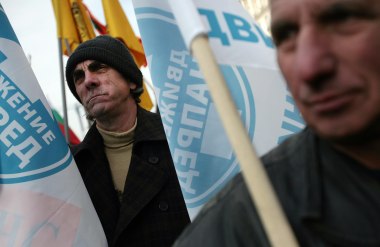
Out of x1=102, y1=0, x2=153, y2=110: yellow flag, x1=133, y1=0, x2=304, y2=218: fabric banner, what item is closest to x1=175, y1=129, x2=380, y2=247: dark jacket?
x1=133, y1=0, x2=304, y2=218: fabric banner

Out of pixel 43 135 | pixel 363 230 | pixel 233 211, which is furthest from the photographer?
pixel 43 135

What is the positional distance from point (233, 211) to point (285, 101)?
1.42 meters

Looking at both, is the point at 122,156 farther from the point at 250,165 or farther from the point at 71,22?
the point at 71,22

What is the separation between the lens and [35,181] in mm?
2635

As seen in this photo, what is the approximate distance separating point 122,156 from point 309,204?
2.01 meters

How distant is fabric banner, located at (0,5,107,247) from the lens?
2.57 metres

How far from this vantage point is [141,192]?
2.81m

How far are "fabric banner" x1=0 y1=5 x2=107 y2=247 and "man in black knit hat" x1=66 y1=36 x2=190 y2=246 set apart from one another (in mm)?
164

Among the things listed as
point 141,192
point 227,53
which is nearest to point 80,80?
point 141,192

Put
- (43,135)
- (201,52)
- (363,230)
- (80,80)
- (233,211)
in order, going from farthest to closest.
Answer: (80,80) → (43,135) → (233,211) → (363,230) → (201,52)

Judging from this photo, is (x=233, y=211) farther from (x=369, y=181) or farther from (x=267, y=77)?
(x=267, y=77)

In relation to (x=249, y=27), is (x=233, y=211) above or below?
below

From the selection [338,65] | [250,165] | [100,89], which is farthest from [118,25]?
[250,165]

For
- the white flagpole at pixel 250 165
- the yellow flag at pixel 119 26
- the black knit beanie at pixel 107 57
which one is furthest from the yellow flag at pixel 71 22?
the white flagpole at pixel 250 165
